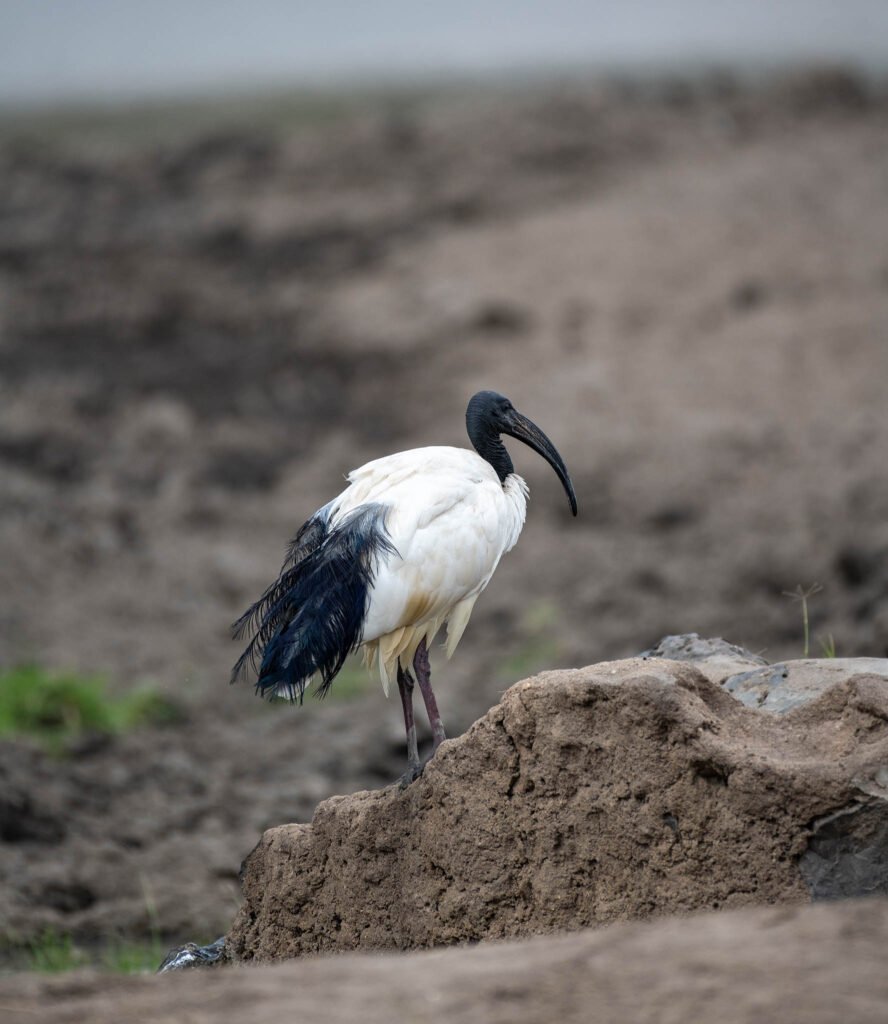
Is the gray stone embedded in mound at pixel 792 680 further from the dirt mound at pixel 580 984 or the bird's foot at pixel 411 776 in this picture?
the dirt mound at pixel 580 984

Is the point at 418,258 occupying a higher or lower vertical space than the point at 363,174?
lower

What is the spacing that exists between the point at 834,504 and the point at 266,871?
988cm

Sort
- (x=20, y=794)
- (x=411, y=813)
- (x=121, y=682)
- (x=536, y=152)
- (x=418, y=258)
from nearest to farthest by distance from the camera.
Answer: (x=411, y=813), (x=20, y=794), (x=121, y=682), (x=418, y=258), (x=536, y=152)

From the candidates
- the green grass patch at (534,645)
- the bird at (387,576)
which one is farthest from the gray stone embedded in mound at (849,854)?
the green grass patch at (534,645)

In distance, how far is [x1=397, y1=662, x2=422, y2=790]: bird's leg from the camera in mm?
5625

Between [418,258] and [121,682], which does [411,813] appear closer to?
[121,682]

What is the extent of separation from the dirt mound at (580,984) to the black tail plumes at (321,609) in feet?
6.16

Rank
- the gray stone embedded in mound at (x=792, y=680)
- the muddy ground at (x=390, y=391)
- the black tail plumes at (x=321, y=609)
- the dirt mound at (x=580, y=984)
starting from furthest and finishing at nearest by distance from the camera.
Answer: the muddy ground at (x=390, y=391) < the black tail plumes at (x=321, y=609) < the gray stone embedded in mound at (x=792, y=680) < the dirt mound at (x=580, y=984)

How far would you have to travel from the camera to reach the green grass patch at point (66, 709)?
13.2 meters

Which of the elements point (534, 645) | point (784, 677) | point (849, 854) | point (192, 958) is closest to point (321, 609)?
point (192, 958)

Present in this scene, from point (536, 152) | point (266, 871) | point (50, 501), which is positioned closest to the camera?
point (266, 871)

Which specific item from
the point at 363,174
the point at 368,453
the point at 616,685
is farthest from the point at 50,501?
the point at 616,685

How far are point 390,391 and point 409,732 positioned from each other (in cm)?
1313

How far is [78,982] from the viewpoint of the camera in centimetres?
423
